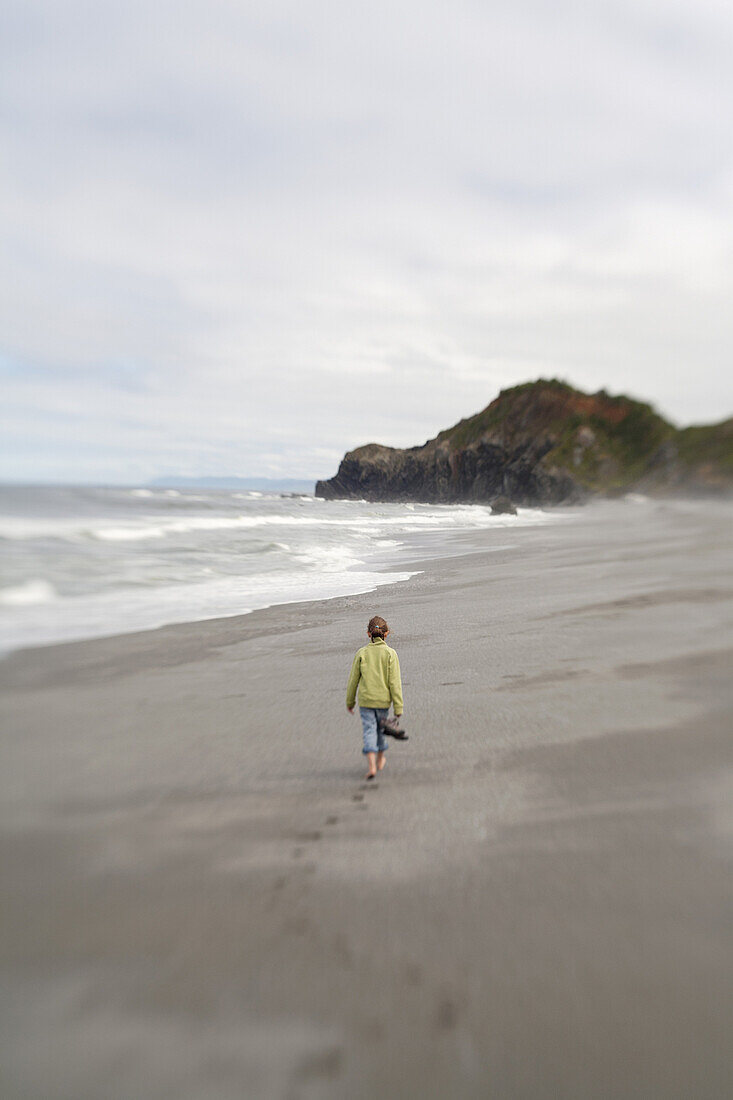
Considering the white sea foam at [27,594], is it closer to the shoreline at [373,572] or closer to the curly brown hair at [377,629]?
the shoreline at [373,572]

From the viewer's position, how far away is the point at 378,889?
11.1 ft

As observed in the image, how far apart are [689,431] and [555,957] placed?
105 m

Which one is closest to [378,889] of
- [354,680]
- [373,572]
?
[354,680]

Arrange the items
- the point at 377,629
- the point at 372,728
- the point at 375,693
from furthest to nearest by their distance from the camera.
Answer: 1. the point at 377,629
2. the point at 375,693
3. the point at 372,728

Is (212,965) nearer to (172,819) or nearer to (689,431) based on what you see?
(172,819)

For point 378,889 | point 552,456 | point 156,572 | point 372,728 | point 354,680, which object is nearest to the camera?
point 378,889

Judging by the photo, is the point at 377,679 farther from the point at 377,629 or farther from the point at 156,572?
the point at 156,572

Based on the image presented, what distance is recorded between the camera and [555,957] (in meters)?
2.81

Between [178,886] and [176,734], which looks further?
[176,734]

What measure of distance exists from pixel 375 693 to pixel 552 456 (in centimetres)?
12126

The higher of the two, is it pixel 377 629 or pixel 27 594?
pixel 377 629

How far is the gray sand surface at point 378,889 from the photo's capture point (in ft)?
8.02

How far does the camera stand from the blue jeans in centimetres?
478

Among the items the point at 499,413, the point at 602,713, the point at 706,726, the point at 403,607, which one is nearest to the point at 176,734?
the point at 602,713
